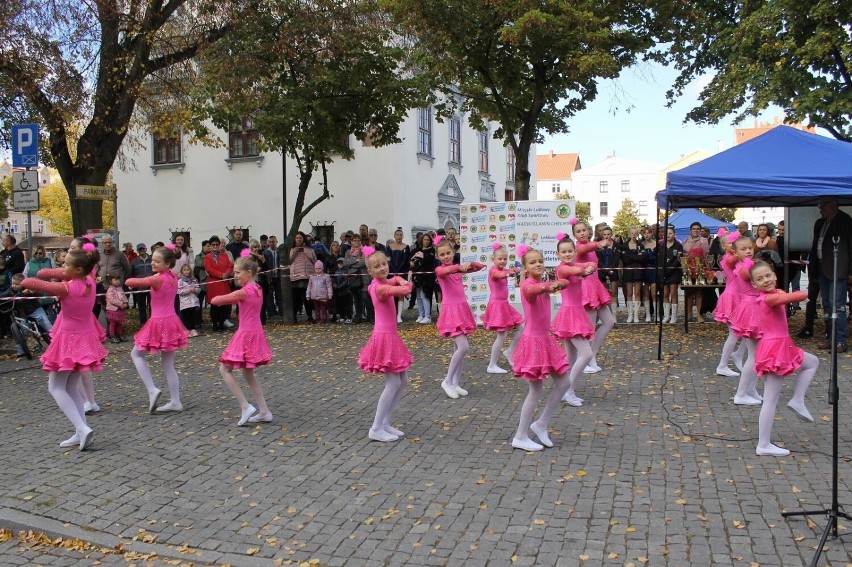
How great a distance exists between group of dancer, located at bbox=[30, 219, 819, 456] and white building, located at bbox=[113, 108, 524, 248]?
1632 centimetres

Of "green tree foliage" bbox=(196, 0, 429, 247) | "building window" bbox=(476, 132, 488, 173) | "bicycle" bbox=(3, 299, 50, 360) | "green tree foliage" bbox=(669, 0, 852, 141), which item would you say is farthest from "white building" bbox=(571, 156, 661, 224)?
"bicycle" bbox=(3, 299, 50, 360)

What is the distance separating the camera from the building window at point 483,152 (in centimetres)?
3431

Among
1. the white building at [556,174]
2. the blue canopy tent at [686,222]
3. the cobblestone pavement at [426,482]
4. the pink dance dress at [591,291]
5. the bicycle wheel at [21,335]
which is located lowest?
the cobblestone pavement at [426,482]

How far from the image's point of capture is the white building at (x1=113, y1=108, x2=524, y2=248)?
84.6ft

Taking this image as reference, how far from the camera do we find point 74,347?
7.11 m

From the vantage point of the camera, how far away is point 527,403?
6531 mm

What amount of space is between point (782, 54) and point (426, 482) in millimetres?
15819

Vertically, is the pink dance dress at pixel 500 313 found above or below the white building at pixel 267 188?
below

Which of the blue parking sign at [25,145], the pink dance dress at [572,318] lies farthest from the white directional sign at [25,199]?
the pink dance dress at [572,318]

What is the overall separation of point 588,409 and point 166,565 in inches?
184

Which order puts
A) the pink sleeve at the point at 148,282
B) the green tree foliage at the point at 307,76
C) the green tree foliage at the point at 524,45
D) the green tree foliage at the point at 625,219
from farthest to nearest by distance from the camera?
the green tree foliage at the point at 625,219
the green tree foliage at the point at 307,76
the green tree foliage at the point at 524,45
the pink sleeve at the point at 148,282

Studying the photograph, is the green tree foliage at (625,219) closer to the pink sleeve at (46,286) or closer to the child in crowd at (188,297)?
the child in crowd at (188,297)

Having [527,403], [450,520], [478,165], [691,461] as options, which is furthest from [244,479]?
[478,165]

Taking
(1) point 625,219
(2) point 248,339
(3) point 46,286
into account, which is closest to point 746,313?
(2) point 248,339
